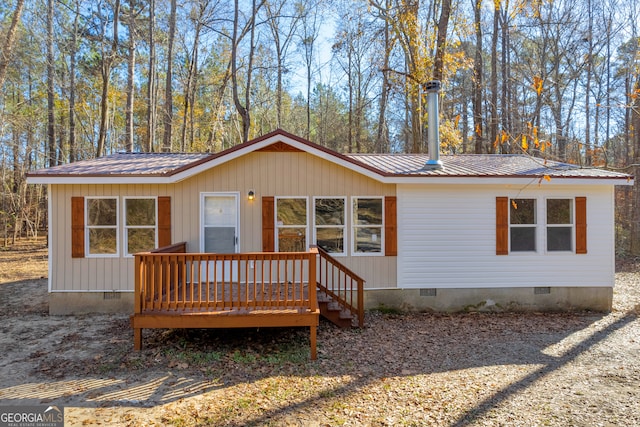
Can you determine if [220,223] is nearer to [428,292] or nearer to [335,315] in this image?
[335,315]

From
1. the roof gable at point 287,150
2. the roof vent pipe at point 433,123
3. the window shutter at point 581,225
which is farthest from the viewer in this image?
the roof vent pipe at point 433,123

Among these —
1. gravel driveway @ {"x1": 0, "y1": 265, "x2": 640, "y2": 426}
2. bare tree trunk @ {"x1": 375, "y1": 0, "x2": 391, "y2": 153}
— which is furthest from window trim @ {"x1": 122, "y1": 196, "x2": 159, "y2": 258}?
bare tree trunk @ {"x1": 375, "y1": 0, "x2": 391, "y2": 153}

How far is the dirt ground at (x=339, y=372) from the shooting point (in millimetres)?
3951

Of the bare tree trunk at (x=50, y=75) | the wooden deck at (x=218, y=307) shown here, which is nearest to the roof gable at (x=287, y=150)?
the wooden deck at (x=218, y=307)

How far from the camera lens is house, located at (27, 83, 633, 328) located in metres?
7.61

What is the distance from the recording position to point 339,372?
5004 millimetres

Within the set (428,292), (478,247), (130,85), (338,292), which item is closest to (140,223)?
(338,292)

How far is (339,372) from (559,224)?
605 centimetres

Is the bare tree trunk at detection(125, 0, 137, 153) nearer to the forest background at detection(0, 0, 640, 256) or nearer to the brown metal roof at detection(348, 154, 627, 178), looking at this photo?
the forest background at detection(0, 0, 640, 256)

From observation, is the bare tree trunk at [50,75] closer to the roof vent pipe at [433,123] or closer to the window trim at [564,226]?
→ the roof vent pipe at [433,123]

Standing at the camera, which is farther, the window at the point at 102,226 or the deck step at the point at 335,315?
the window at the point at 102,226

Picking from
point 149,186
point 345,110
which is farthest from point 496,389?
point 345,110

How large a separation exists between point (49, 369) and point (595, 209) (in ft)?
33.6

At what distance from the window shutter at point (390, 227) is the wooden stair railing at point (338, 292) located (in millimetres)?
1020
